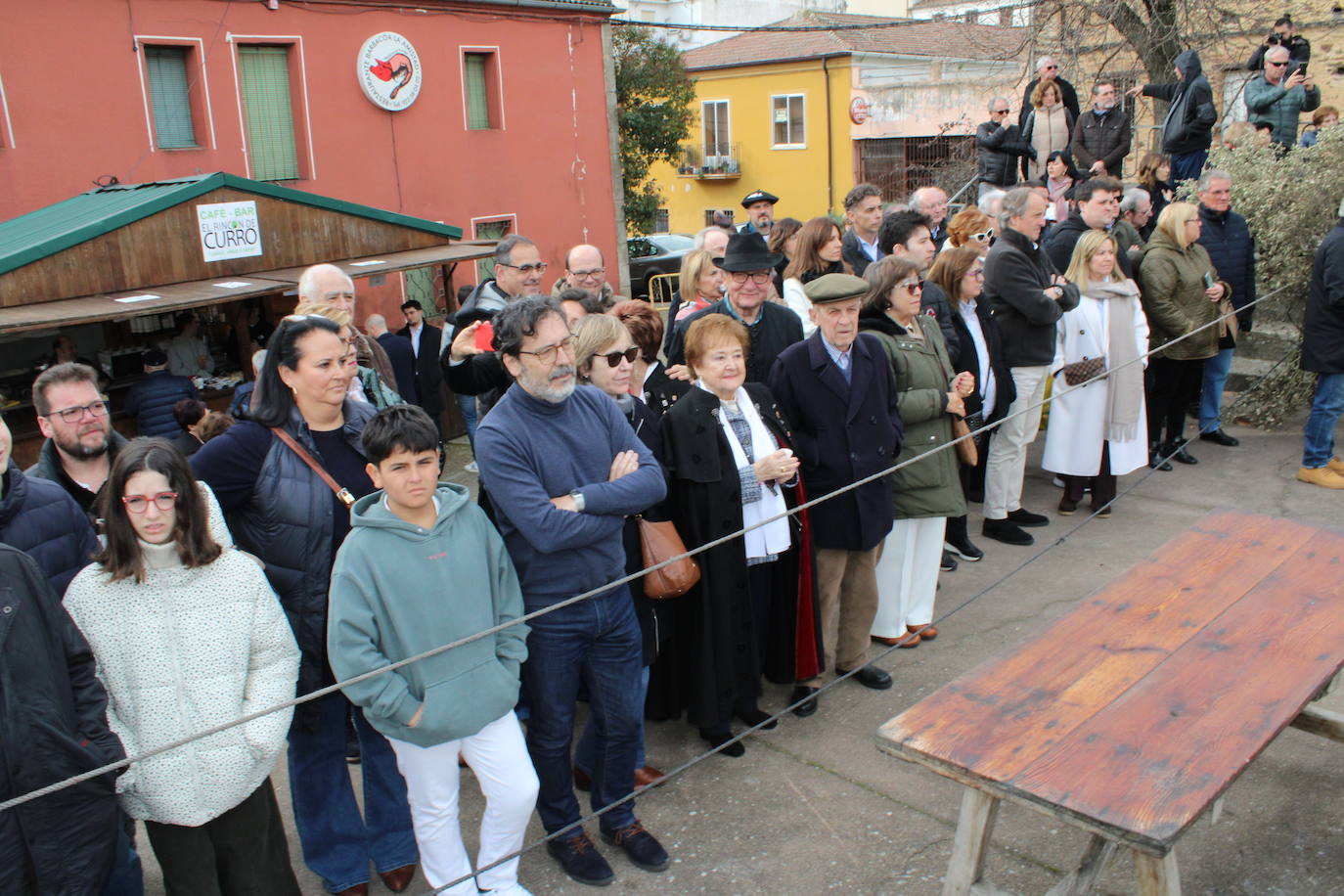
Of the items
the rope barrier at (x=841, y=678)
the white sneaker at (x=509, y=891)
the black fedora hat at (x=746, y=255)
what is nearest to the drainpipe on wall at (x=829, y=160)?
the rope barrier at (x=841, y=678)

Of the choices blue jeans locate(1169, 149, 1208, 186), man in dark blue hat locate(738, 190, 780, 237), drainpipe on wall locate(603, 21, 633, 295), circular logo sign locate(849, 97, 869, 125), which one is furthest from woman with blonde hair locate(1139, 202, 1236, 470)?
circular logo sign locate(849, 97, 869, 125)

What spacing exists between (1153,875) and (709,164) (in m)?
33.7

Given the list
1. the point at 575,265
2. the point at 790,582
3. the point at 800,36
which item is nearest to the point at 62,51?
the point at 575,265

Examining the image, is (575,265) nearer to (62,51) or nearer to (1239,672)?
(1239,672)

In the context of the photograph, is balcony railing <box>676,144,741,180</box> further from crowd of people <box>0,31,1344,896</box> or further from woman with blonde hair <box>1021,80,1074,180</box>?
crowd of people <box>0,31,1344,896</box>

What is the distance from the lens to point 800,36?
33.3 meters

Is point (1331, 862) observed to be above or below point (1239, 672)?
below

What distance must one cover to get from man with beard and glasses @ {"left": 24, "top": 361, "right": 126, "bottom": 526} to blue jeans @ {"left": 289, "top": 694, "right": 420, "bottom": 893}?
104 cm

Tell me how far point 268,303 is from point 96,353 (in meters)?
1.65

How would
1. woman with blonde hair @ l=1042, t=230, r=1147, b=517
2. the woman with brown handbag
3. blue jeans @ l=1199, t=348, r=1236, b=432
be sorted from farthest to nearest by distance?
blue jeans @ l=1199, t=348, r=1236, b=432 → woman with blonde hair @ l=1042, t=230, r=1147, b=517 → the woman with brown handbag

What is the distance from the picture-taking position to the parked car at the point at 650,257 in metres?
22.2

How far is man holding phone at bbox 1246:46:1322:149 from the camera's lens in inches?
452

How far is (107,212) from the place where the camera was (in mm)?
8820

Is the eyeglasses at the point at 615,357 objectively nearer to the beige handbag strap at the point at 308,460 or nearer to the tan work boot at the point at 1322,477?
the beige handbag strap at the point at 308,460
